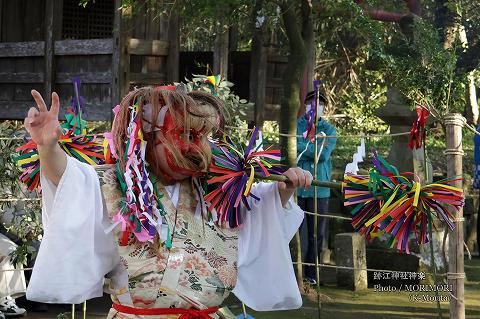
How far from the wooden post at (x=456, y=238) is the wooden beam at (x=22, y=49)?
5615 mm

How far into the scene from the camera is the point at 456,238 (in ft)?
14.5

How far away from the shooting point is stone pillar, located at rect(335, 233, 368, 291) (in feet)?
24.5

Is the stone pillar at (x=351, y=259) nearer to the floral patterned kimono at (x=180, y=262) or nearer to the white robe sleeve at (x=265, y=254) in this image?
the white robe sleeve at (x=265, y=254)

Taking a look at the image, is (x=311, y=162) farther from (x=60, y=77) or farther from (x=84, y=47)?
(x=60, y=77)

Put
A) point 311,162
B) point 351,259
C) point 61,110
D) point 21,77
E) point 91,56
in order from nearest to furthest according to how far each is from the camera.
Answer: point 311,162 < point 351,259 < point 91,56 < point 61,110 < point 21,77

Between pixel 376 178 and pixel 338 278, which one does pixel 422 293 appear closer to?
pixel 338 278

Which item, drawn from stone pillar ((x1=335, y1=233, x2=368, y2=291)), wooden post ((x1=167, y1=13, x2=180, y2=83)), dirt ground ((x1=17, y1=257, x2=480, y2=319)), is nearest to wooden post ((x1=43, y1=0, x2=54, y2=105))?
wooden post ((x1=167, y1=13, x2=180, y2=83))

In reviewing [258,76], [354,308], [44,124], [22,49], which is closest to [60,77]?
[22,49]

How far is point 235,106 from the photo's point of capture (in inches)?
264

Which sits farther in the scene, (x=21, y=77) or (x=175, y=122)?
(x=21, y=77)

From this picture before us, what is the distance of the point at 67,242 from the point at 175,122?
0.49m

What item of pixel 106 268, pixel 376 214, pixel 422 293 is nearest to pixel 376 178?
pixel 376 214

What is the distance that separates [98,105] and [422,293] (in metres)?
3.52

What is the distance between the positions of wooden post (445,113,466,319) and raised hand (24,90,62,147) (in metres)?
2.48
